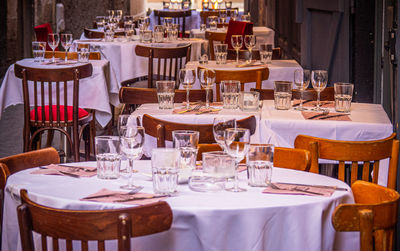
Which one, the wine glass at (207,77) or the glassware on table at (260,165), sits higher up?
the wine glass at (207,77)

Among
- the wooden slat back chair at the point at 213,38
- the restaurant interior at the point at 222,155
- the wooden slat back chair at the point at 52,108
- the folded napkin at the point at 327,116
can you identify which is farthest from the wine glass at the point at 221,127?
the wooden slat back chair at the point at 213,38

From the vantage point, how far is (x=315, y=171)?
2693 mm

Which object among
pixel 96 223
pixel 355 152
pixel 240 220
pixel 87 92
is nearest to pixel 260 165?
pixel 240 220

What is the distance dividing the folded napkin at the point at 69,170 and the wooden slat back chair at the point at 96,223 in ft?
1.97

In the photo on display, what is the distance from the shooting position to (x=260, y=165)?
2252 mm

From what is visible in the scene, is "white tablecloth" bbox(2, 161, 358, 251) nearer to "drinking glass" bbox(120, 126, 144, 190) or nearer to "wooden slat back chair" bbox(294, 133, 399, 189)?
"drinking glass" bbox(120, 126, 144, 190)

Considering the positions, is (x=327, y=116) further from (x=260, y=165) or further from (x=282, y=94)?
(x=260, y=165)

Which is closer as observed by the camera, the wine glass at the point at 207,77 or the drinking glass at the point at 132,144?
the drinking glass at the point at 132,144

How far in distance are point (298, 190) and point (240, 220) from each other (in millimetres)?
272

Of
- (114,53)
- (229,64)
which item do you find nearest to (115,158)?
(229,64)

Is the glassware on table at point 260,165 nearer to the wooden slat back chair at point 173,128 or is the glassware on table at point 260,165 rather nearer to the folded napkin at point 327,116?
the wooden slat back chair at point 173,128

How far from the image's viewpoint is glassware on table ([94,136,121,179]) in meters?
2.38

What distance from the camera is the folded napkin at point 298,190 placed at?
6.98ft

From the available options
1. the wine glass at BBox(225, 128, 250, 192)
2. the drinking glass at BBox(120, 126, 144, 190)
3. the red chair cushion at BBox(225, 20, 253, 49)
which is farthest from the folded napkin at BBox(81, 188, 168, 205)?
the red chair cushion at BBox(225, 20, 253, 49)
